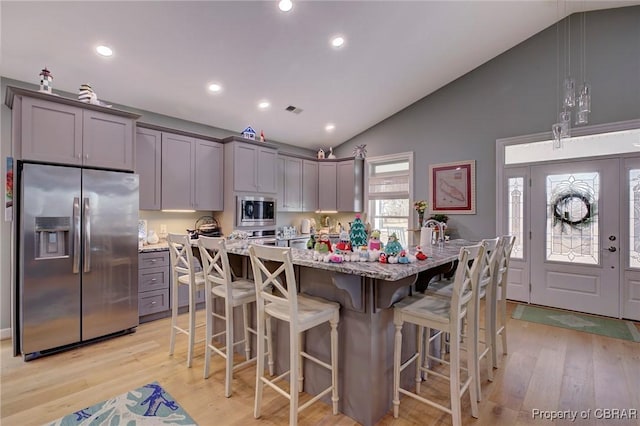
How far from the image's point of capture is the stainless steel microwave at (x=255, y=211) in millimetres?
4508

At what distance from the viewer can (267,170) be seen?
498cm

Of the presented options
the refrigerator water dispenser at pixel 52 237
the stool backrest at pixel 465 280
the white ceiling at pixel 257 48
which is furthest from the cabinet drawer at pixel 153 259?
the stool backrest at pixel 465 280

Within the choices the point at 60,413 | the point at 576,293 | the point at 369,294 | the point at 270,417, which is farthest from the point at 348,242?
the point at 576,293

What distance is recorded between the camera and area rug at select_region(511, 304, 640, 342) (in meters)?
3.34

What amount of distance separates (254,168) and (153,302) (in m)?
2.33

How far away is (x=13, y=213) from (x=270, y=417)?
9.79 feet

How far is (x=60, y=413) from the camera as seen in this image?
2.02m

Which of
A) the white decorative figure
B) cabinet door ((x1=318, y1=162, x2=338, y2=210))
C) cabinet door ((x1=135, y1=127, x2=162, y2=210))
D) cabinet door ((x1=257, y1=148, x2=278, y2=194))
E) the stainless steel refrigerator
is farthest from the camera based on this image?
cabinet door ((x1=318, y1=162, x2=338, y2=210))

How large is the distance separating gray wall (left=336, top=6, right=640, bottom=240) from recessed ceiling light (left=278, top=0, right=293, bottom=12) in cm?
309

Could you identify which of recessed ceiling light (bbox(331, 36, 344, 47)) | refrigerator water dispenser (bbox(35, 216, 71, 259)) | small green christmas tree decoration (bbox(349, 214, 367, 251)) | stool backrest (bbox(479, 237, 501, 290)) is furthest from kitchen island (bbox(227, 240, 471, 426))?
recessed ceiling light (bbox(331, 36, 344, 47))

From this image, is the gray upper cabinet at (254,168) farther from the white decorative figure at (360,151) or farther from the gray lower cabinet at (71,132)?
the white decorative figure at (360,151)

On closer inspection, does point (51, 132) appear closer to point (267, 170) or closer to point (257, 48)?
point (257, 48)

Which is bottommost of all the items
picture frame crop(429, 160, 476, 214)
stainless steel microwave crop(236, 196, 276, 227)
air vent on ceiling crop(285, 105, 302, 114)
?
stainless steel microwave crop(236, 196, 276, 227)

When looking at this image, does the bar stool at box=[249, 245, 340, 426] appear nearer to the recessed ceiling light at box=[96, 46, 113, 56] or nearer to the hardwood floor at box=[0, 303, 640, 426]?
the hardwood floor at box=[0, 303, 640, 426]
